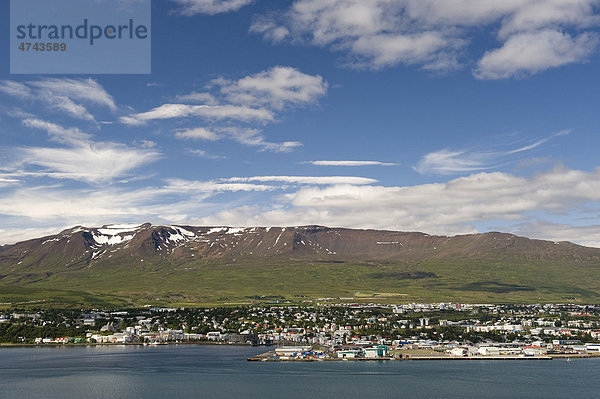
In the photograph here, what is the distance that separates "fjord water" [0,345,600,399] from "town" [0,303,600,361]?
6677 mm

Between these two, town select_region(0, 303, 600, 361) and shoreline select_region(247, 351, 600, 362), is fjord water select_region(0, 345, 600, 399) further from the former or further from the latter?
town select_region(0, 303, 600, 361)

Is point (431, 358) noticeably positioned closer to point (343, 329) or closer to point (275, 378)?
point (275, 378)

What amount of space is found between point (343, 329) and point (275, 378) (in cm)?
4774

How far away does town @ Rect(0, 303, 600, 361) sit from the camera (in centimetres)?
8619

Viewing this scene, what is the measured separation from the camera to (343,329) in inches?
4338

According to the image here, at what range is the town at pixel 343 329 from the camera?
3393 inches

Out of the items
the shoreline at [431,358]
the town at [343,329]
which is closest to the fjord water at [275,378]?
the shoreline at [431,358]

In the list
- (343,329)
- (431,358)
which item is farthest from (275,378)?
(343,329)

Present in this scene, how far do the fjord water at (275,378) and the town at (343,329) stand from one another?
6.68 metres

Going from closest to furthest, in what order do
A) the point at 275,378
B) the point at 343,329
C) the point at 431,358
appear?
the point at 275,378, the point at 431,358, the point at 343,329

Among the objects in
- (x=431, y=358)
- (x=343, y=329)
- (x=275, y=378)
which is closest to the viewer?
(x=275, y=378)

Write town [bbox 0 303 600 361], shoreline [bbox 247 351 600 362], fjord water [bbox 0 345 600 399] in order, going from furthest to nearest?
1. town [bbox 0 303 600 361]
2. shoreline [bbox 247 351 600 362]
3. fjord water [bbox 0 345 600 399]

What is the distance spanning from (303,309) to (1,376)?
91659 mm

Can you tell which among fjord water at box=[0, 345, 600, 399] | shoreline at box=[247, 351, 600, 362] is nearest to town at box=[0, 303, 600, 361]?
shoreline at box=[247, 351, 600, 362]
